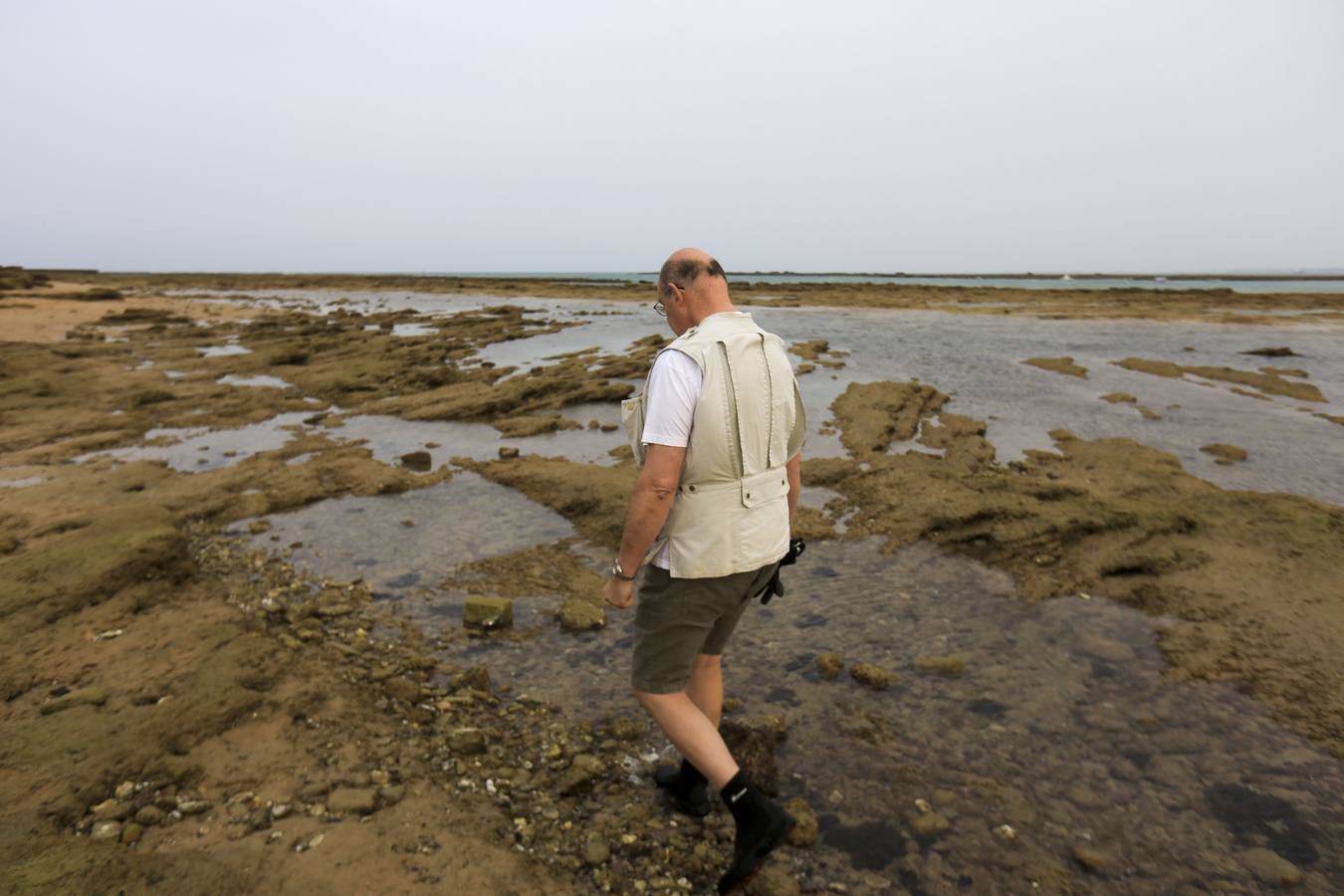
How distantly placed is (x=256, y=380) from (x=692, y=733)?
756 inches

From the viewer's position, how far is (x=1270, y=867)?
10.4ft

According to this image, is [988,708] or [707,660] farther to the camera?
[988,708]

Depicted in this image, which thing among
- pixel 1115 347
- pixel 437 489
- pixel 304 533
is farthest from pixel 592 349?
pixel 1115 347

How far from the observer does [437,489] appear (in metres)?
9.30

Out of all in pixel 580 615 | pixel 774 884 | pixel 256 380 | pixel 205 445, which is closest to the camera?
pixel 774 884

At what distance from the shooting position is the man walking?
2.79 m

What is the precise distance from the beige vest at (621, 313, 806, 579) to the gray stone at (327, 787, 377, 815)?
79.5 inches

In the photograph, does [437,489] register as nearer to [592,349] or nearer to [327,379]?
[327,379]

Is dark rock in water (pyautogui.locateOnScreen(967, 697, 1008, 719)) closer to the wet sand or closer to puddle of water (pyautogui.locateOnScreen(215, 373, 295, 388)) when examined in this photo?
the wet sand

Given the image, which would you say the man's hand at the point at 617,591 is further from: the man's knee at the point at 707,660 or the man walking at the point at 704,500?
the man's knee at the point at 707,660

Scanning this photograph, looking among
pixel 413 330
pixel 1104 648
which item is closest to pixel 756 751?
pixel 1104 648

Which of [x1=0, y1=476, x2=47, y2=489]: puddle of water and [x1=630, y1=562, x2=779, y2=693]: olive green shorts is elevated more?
[x1=630, y1=562, x2=779, y2=693]: olive green shorts

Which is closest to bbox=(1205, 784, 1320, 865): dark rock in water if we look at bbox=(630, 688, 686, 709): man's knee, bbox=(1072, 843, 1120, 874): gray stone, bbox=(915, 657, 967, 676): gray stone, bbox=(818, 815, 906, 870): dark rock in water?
bbox=(1072, 843, 1120, 874): gray stone

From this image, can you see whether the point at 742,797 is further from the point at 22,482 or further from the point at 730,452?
the point at 22,482
